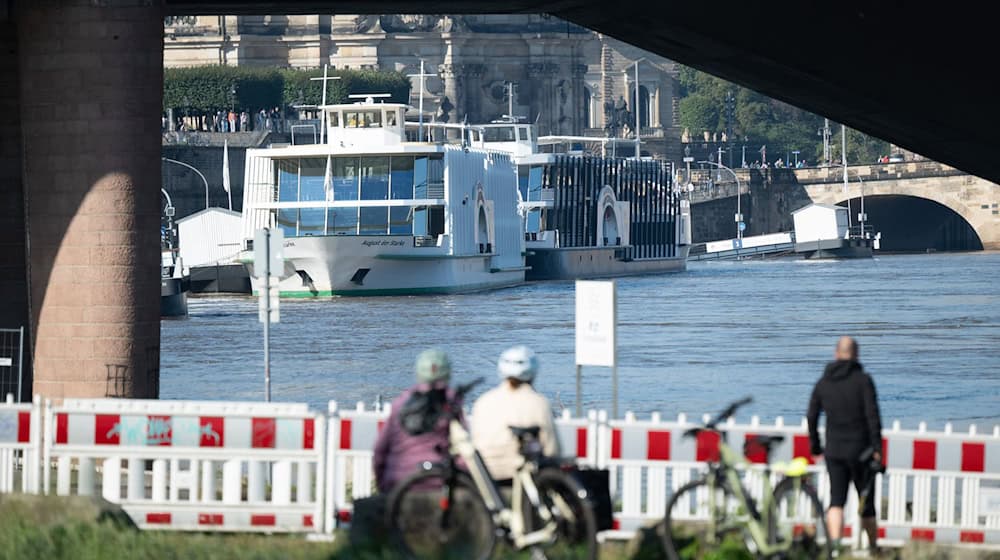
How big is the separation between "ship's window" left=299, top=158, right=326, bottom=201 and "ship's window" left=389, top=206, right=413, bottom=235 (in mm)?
2347

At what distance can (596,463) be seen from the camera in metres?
13.1

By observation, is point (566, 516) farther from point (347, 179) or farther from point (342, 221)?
point (347, 179)

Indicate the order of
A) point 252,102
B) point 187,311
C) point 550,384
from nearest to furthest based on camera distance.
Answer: point 550,384 < point 187,311 < point 252,102

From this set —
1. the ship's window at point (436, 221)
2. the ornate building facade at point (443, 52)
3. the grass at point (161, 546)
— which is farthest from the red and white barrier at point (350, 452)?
the ornate building facade at point (443, 52)

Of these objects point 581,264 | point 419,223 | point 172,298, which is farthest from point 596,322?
point 581,264

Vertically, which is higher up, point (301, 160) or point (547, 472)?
point (301, 160)

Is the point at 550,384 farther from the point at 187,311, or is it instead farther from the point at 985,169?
the point at 187,311

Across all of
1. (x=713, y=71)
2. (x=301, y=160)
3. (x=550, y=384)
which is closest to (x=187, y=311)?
(x=301, y=160)

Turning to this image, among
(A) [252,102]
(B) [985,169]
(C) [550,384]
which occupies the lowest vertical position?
(C) [550,384]

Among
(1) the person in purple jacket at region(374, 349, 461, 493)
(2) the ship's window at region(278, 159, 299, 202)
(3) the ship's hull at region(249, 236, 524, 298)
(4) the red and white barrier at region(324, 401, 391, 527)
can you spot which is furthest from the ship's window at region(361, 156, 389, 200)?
(1) the person in purple jacket at region(374, 349, 461, 493)

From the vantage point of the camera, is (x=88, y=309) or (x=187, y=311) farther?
(x=187, y=311)

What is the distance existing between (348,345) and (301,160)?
78.7 feet

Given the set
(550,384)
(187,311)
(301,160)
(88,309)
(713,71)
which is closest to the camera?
(88,309)

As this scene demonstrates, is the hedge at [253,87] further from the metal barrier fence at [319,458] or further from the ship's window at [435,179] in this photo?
the metal barrier fence at [319,458]
